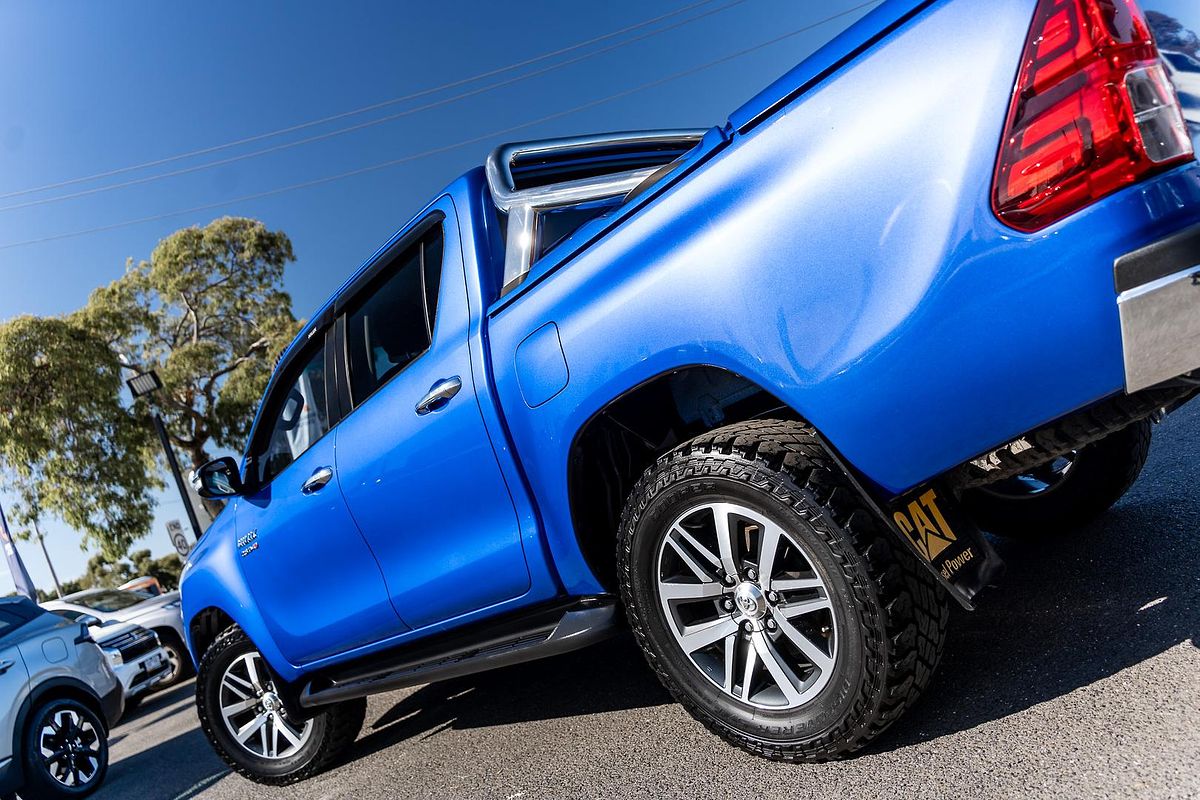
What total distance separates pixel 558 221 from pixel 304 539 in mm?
1786

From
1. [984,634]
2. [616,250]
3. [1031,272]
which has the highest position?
[616,250]

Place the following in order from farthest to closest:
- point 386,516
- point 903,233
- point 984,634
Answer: point 386,516
point 984,634
point 903,233

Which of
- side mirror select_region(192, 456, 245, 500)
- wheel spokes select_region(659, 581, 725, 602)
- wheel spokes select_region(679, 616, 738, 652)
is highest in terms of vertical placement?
side mirror select_region(192, 456, 245, 500)

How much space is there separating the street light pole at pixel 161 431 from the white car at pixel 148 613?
5133mm

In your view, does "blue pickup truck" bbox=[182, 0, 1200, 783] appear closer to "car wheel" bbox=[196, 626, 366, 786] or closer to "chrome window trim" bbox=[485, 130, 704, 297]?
"chrome window trim" bbox=[485, 130, 704, 297]

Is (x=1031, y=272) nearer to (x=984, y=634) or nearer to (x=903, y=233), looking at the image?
(x=903, y=233)

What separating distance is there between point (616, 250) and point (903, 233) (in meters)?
0.77

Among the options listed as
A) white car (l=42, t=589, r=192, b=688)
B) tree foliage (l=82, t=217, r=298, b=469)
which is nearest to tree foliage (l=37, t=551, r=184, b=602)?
tree foliage (l=82, t=217, r=298, b=469)

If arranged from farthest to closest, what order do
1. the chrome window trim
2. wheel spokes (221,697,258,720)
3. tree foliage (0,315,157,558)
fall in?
tree foliage (0,315,157,558)
wheel spokes (221,697,258,720)
the chrome window trim

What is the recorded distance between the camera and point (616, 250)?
86.4 inches

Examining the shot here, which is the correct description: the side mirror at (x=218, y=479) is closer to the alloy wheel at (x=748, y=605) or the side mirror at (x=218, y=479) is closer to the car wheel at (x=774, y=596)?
the car wheel at (x=774, y=596)

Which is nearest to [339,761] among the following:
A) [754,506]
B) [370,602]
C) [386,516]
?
[370,602]

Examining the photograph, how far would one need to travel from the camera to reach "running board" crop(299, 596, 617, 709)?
8.12 ft

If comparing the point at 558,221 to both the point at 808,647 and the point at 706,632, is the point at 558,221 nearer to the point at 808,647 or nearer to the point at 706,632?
the point at 706,632
